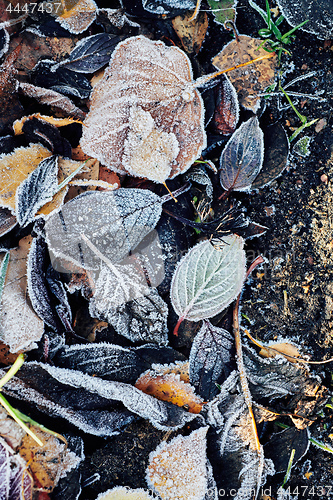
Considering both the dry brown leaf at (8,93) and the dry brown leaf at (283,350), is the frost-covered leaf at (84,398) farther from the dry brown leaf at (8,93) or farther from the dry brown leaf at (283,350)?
the dry brown leaf at (8,93)

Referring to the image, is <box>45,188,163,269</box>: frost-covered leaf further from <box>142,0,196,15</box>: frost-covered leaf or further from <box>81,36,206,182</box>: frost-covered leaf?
<box>142,0,196,15</box>: frost-covered leaf

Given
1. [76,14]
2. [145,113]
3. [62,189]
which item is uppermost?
[76,14]

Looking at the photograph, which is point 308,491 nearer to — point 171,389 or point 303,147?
point 171,389

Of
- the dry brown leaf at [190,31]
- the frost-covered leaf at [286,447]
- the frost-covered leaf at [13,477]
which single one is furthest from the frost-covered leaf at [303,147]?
the frost-covered leaf at [13,477]

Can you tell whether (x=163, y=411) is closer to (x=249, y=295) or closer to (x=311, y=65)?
(x=249, y=295)

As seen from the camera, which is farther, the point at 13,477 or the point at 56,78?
the point at 56,78

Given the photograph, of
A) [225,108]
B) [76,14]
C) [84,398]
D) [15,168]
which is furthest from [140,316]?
[76,14]

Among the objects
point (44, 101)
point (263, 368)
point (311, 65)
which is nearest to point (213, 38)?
point (311, 65)
